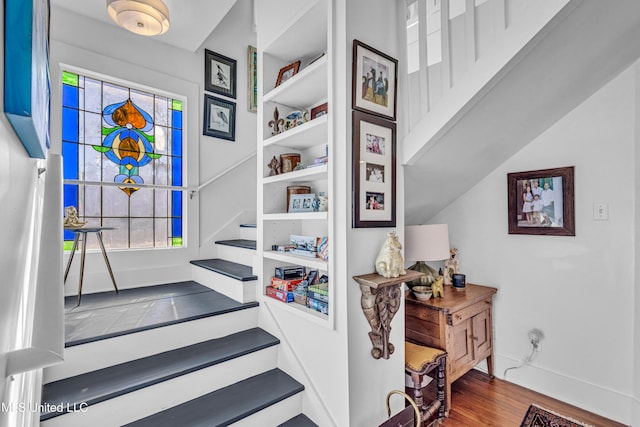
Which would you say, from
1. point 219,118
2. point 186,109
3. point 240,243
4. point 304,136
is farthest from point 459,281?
point 186,109

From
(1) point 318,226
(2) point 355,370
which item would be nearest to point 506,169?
(1) point 318,226

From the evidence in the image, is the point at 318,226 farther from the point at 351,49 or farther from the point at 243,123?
the point at 243,123

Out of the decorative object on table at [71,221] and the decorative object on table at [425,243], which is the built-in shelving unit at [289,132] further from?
the decorative object on table at [71,221]

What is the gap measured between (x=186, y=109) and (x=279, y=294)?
2015 mm

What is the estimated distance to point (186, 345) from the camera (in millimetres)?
1817

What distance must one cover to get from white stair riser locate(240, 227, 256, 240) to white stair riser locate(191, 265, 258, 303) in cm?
59

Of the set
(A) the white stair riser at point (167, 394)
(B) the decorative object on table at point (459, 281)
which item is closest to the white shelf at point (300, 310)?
(A) the white stair riser at point (167, 394)

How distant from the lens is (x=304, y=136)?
1.84 metres

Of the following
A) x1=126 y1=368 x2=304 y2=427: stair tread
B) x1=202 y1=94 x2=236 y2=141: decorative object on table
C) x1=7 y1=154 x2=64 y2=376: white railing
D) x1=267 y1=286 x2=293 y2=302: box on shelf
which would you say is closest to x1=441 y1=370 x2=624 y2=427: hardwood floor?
x1=126 y1=368 x2=304 y2=427: stair tread

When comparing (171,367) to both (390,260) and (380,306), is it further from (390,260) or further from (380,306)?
(390,260)

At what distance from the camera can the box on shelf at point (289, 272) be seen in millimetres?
2000

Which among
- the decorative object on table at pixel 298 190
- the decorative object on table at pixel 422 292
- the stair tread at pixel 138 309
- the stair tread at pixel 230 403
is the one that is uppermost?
the decorative object on table at pixel 298 190

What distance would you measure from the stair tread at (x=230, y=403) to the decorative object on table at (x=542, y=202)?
78.8 inches

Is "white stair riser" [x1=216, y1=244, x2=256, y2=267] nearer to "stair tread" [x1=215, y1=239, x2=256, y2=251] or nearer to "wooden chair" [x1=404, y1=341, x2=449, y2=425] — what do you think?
"stair tread" [x1=215, y1=239, x2=256, y2=251]
